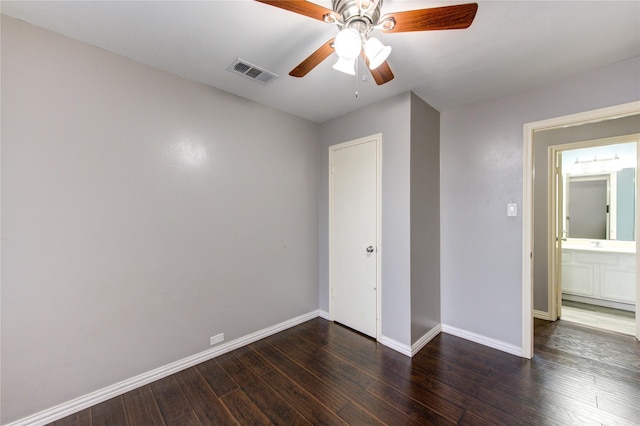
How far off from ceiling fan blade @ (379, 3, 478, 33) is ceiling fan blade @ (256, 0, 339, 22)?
0.96ft

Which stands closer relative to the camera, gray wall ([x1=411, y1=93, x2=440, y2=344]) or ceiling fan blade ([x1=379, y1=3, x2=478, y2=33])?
ceiling fan blade ([x1=379, y1=3, x2=478, y2=33])

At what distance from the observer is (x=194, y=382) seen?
201cm

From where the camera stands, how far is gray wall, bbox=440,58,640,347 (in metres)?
2.27

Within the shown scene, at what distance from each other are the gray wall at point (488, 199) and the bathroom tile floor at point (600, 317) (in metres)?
1.53

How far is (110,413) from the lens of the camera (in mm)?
1698

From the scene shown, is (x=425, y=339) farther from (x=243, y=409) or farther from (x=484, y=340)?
(x=243, y=409)

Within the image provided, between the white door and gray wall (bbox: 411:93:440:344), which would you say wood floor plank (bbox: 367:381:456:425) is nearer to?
gray wall (bbox: 411:93:440:344)

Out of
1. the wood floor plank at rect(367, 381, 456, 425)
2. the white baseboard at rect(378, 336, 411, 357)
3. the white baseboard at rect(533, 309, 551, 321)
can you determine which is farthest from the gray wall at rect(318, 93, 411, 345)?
the white baseboard at rect(533, 309, 551, 321)

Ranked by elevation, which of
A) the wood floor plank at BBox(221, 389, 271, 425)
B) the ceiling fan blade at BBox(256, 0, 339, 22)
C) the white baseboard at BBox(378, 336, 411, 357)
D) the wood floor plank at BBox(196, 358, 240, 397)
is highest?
the ceiling fan blade at BBox(256, 0, 339, 22)

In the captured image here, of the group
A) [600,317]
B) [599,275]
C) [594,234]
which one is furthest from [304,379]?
[594,234]

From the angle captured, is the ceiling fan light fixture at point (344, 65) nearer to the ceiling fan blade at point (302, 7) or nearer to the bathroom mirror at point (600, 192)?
the ceiling fan blade at point (302, 7)

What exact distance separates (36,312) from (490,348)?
146 inches

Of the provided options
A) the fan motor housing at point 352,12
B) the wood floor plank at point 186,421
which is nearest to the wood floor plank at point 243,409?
the wood floor plank at point 186,421

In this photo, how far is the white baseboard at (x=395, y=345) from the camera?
2.39m
